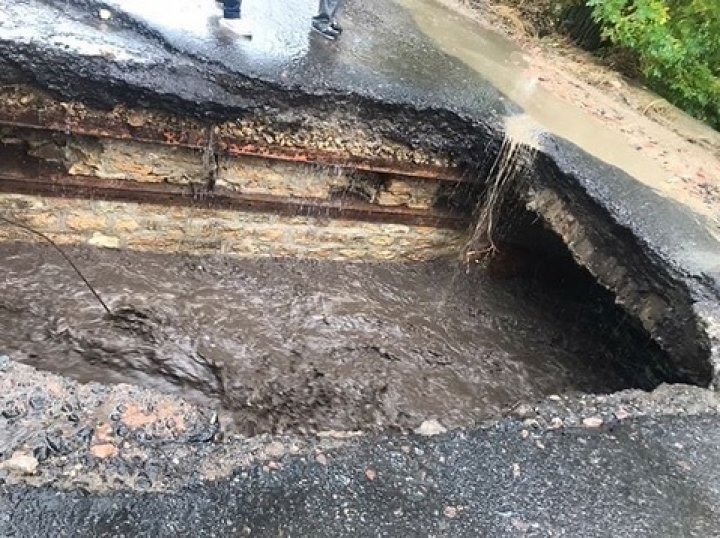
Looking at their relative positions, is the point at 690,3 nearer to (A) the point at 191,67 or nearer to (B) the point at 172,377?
(A) the point at 191,67

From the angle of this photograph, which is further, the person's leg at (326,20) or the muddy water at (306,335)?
the person's leg at (326,20)

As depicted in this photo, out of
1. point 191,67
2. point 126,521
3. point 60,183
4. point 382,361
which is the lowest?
point 382,361

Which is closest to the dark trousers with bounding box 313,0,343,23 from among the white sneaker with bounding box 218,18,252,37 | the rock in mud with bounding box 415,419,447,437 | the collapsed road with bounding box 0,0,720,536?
the collapsed road with bounding box 0,0,720,536

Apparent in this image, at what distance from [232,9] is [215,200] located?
4.40 feet

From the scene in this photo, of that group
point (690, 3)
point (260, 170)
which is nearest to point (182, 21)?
point (260, 170)

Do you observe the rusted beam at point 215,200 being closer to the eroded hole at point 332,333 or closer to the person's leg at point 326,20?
the eroded hole at point 332,333

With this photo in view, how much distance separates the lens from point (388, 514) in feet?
7.31

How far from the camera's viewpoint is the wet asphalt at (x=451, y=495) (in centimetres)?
203

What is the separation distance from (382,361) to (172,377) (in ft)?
4.82

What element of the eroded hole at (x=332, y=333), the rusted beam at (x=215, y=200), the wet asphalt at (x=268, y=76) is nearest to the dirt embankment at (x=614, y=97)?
the wet asphalt at (x=268, y=76)

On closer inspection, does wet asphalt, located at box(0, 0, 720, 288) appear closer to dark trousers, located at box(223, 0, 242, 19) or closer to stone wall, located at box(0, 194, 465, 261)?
dark trousers, located at box(223, 0, 242, 19)

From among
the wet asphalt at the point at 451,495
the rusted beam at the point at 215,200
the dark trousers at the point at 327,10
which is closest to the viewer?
the wet asphalt at the point at 451,495

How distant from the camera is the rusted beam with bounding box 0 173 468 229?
14.4 feet

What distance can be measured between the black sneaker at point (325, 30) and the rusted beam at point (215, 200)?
127 cm
